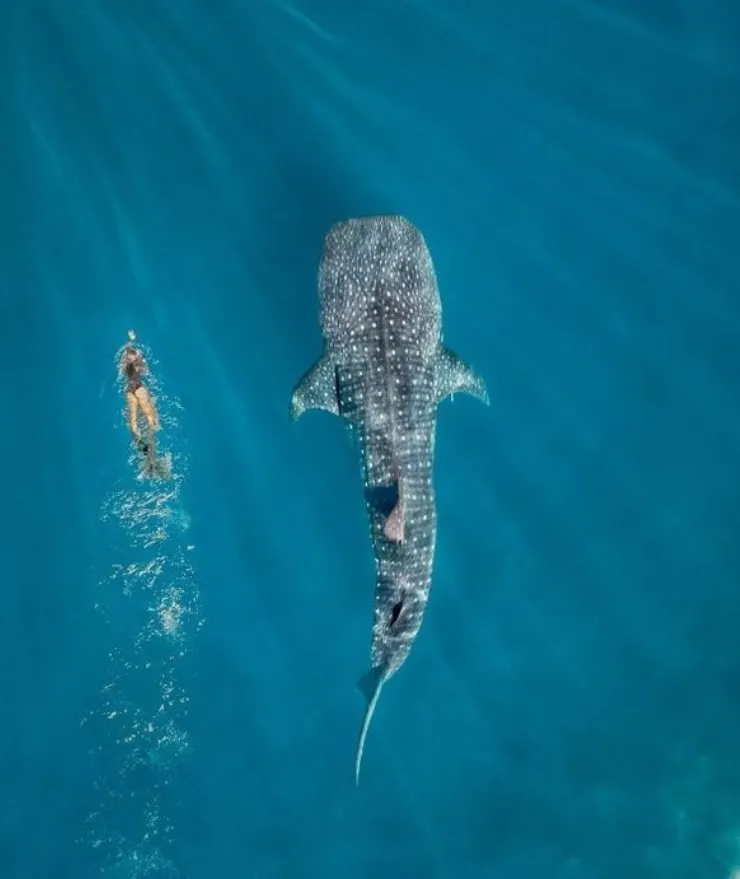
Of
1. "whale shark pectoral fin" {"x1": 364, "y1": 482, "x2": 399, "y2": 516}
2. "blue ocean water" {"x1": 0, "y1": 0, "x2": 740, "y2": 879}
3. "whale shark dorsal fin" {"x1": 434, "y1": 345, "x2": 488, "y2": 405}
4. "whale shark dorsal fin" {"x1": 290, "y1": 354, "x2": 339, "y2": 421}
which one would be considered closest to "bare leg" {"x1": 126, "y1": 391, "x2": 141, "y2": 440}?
"blue ocean water" {"x1": 0, "y1": 0, "x2": 740, "y2": 879}

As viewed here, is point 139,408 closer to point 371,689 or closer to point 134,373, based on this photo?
point 134,373

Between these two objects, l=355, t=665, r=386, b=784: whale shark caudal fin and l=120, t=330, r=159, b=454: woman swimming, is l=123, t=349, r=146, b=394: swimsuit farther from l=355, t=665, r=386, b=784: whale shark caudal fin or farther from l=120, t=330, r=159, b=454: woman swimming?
l=355, t=665, r=386, b=784: whale shark caudal fin

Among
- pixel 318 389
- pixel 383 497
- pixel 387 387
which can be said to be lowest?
pixel 383 497

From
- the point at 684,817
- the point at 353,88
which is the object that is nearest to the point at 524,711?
the point at 684,817

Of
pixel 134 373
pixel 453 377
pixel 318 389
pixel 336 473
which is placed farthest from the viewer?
pixel 336 473

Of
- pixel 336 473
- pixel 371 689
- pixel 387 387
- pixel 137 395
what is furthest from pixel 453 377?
pixel 137 395

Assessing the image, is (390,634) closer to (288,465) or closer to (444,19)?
(288,465)

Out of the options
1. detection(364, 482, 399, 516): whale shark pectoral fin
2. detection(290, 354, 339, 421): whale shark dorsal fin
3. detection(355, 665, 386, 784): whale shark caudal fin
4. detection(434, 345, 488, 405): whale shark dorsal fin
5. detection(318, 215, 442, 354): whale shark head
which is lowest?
detection(355, 665, 386, 784): whale shark caudal fin
